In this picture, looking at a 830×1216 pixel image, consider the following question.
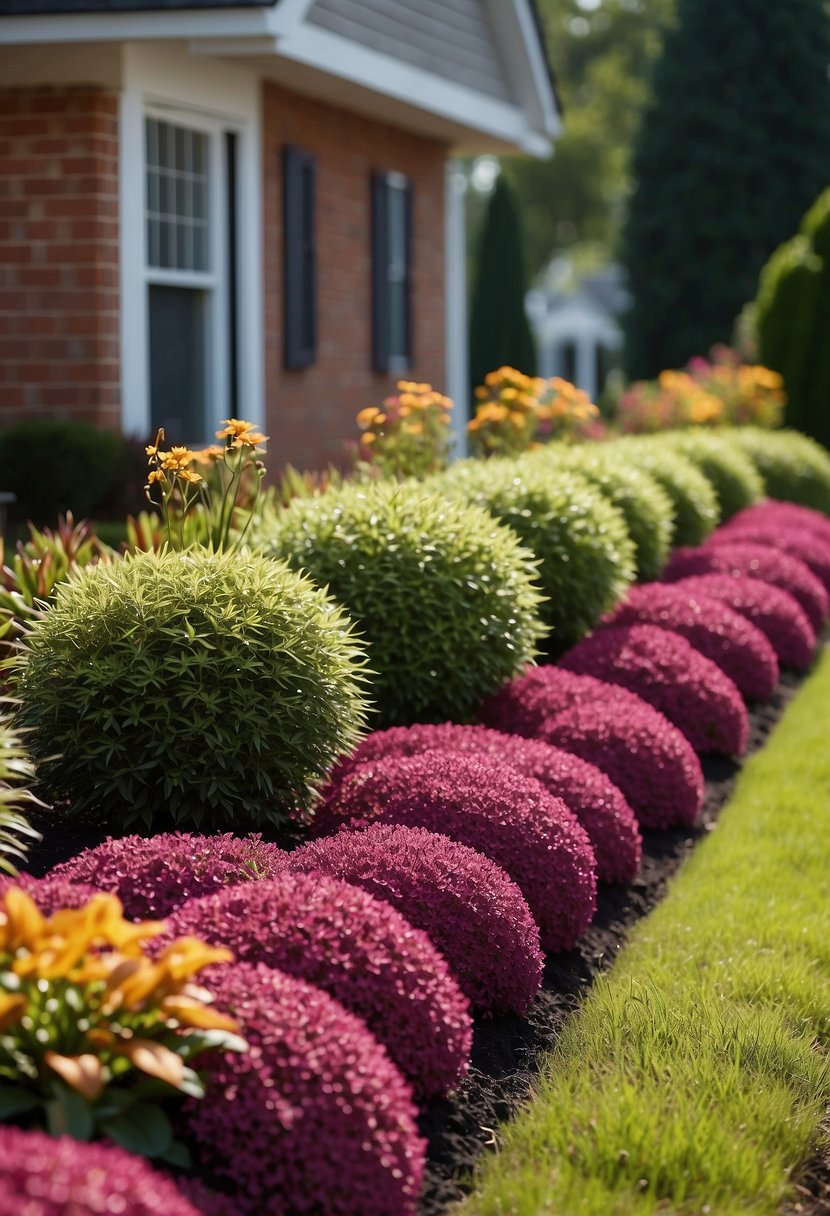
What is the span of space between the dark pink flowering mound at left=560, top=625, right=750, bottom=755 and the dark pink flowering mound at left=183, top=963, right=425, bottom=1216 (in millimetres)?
3976

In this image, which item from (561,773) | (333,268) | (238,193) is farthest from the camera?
(333,268)

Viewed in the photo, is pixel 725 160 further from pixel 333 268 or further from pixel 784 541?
pixel 784 541

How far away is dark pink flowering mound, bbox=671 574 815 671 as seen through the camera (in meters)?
8.86

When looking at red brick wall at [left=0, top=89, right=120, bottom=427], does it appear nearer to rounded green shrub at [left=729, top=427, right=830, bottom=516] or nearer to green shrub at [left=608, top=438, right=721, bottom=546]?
green shrub at [left=608, top=438, right=721, bottom=546]

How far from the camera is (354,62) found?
37.2 ft

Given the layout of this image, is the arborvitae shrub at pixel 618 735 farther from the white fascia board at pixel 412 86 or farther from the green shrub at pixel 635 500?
the white fascia board at pixel 412 86

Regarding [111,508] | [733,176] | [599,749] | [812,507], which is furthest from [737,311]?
[599,749]

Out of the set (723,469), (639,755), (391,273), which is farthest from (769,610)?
(391,273)

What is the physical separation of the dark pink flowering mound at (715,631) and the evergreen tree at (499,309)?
58.4ft

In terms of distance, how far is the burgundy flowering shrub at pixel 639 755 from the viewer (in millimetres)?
5867

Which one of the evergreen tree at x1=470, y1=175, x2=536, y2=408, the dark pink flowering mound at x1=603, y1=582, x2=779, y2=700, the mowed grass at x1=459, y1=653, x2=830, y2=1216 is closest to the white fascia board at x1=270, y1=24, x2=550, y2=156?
the dark pink flowering mound at x1=603, y1=582, x2=779, y2=700

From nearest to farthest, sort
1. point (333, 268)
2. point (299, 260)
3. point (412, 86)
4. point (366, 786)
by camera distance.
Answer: point (366, 786), point (299, 260), point (412, 86), point (333, 268)

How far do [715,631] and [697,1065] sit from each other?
14.0ft

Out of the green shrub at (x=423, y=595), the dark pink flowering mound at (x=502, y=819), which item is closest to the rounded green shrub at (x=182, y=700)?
the dark pink flowering mound at (x=502, y=819)
